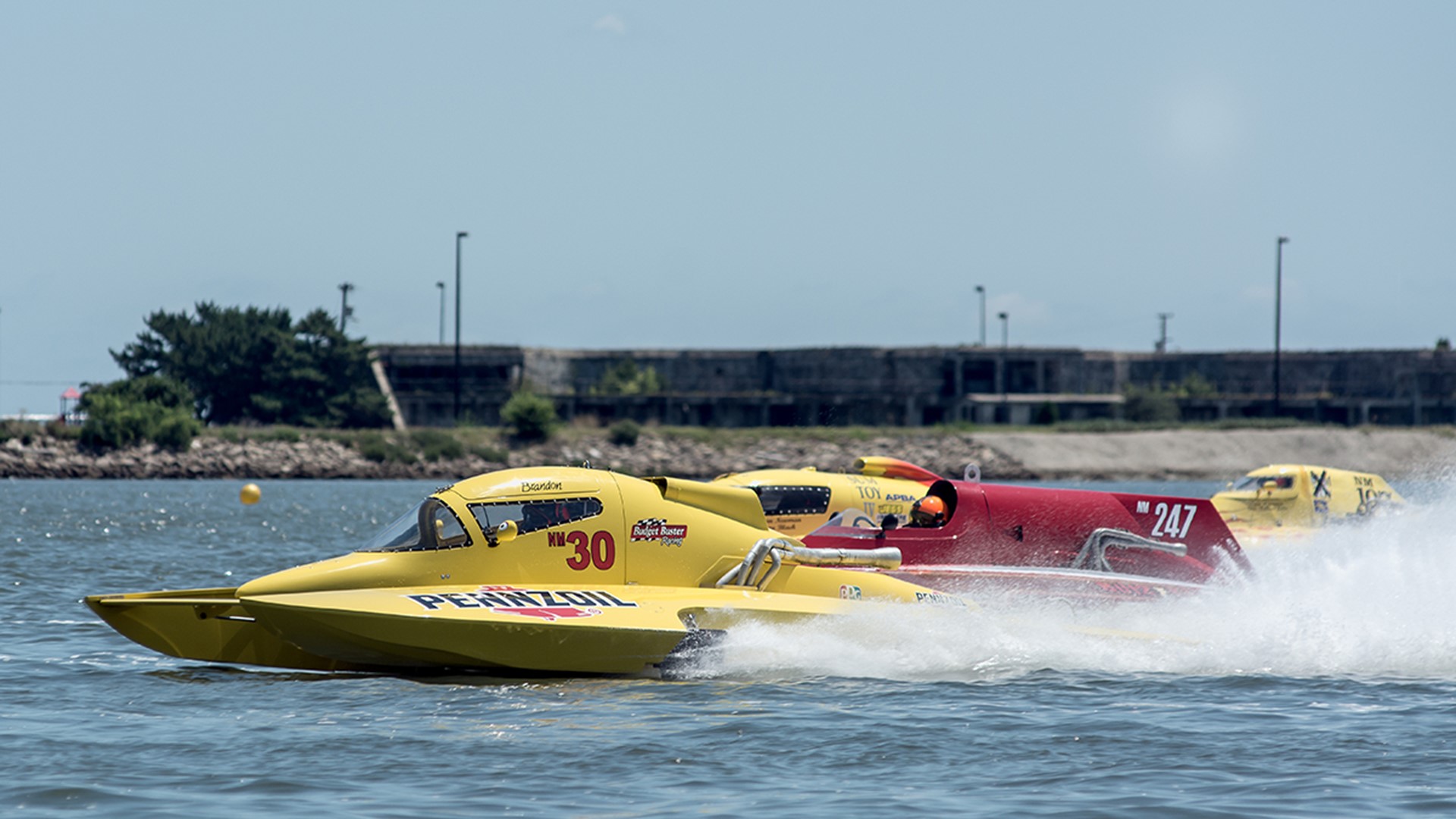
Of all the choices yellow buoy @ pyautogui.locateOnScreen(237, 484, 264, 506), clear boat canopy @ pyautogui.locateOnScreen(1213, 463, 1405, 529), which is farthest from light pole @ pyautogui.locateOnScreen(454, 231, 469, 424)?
clear boat canopy @ pyautogui.locateOnScreen(1213, 463, 1405, 529)

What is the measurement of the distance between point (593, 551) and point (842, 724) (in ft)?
9.64

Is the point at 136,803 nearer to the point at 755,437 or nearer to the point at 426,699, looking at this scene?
the point at 426,699

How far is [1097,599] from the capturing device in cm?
→ 1471

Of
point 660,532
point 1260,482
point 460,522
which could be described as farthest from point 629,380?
point 460,522

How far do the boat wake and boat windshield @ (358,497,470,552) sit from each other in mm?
2150

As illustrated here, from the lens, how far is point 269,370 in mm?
71375

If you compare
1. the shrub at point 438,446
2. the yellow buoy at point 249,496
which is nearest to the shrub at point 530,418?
the shrub at point 438,446

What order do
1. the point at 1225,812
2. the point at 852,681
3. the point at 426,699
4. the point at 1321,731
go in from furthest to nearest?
the point at 852,681, the point at 426,699, the point at 1321,731, the point at 1225,812

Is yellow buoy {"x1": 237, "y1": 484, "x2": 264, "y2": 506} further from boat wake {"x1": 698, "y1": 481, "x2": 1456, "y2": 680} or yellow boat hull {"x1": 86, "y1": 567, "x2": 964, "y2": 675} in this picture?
boat wake {"x1": 698, "y1": 481, "x2": 1456, "y2": 680}

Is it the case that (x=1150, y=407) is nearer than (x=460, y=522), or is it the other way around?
(x=460, y=522)

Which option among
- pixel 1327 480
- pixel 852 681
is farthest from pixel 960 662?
pixel 1327 480

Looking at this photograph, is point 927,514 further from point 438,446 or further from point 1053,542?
point 438,446

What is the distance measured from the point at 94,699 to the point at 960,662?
260 inches

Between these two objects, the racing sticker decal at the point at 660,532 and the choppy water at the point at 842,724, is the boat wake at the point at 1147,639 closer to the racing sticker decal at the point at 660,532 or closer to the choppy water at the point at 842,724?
the choppy water at the point at 842,724
